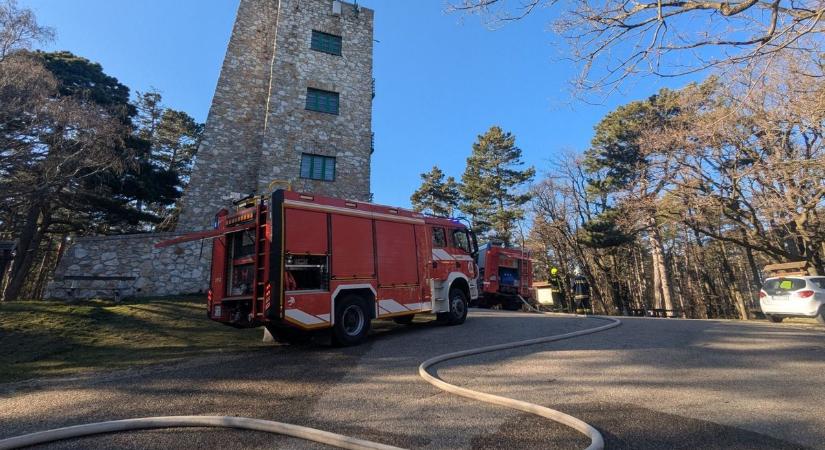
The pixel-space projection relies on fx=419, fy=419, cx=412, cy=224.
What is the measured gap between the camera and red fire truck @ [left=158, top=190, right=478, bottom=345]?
7.49 m

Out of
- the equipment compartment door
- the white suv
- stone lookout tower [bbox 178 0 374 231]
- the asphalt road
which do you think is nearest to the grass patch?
the asphalt road

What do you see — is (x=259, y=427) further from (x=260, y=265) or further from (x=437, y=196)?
(x=437, y=196)

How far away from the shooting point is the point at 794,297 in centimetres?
1288

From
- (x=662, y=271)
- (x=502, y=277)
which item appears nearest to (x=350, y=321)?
(x=502, y=277)

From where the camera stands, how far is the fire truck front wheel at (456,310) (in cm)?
1121

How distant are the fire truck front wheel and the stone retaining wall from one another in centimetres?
851

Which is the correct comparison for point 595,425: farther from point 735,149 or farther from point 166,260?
point 735,149

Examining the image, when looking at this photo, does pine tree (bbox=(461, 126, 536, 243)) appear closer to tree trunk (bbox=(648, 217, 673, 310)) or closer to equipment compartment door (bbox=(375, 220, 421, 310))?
tree trunk (bbox=(648, 217, 673, 310))

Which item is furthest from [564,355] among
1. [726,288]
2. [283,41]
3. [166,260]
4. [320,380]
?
[726,288]

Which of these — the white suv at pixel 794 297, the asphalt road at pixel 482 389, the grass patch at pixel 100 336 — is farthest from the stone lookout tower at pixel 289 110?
the white suv at pixel 794 297

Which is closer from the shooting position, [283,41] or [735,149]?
[735,149]

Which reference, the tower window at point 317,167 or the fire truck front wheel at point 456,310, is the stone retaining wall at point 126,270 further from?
the fire truck front wheel at point 456,310

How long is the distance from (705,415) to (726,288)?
39700mm

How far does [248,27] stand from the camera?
20.5 metres
